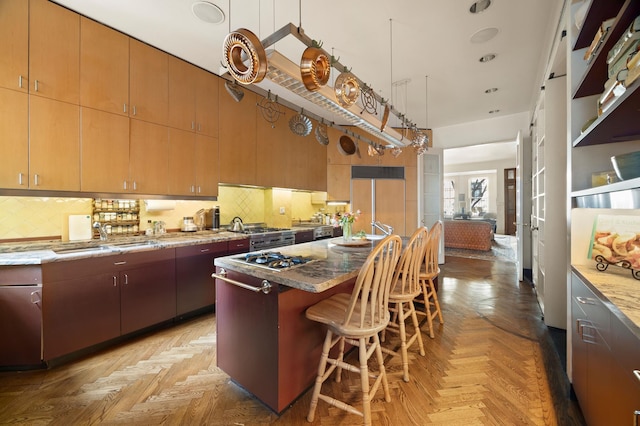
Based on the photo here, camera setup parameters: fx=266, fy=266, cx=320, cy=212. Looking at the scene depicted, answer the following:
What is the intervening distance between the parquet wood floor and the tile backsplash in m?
1.17

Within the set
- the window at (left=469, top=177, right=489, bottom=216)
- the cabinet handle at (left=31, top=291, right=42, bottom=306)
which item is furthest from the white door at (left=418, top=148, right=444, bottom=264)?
the window at (left=469, top=177, right=489, bottom=216)

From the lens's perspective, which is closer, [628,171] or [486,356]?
[628,171]

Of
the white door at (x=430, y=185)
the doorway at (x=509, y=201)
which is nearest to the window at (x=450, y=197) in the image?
the doorway at (x=509, y=201)

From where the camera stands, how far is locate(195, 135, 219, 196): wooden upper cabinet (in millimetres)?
3248

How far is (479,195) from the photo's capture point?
1151cm

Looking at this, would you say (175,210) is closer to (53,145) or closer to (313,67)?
(53,145)

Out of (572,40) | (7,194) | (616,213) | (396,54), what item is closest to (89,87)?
(7,194)

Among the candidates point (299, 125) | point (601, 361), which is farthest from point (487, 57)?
point (601, 361)

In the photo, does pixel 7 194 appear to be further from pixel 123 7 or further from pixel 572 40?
pixel 572 40

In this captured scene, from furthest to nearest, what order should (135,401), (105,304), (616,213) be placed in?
1. (105,304)
2. (135,401)
3. (616,213)

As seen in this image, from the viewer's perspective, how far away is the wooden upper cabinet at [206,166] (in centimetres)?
325

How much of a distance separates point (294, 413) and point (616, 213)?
221 cm

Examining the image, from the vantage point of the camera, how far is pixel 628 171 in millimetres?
1259

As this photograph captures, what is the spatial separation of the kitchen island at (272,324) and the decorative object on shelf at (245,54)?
3.63 ft
